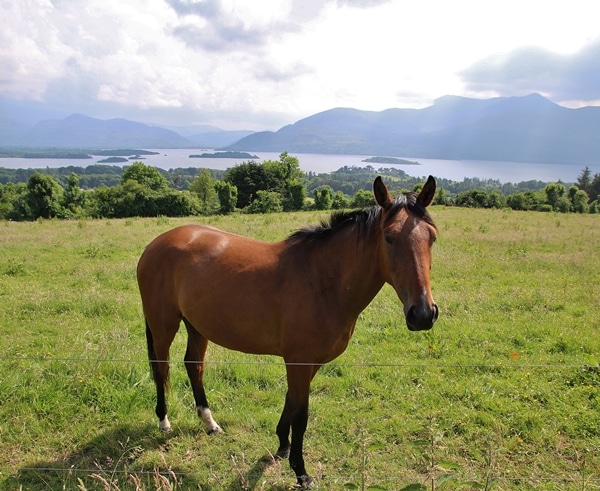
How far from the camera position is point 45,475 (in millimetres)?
3281

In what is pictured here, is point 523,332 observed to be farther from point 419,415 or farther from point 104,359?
point 104,359

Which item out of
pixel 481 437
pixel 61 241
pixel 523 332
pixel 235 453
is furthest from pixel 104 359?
pixel 61 241

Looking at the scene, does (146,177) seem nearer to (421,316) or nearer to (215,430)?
(215,430)

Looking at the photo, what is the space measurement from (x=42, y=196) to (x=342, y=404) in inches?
1943

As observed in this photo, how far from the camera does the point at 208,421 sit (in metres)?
3.93

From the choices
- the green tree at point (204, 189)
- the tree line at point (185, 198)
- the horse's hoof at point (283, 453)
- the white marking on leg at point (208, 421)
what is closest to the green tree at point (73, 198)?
the tree line at point (185, 198)

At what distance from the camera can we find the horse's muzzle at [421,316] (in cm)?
220

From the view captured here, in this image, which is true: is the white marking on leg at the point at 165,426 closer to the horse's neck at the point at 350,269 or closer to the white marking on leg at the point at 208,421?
the white marking on leg at the point at 208,421

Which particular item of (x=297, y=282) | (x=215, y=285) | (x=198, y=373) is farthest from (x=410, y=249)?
(x=198, y=373)

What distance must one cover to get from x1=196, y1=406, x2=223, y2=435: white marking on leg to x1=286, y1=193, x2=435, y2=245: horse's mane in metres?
2.15

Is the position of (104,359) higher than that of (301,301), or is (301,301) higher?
(301,301)

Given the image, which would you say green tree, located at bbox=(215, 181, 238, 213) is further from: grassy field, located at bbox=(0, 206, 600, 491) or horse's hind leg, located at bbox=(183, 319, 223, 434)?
horse's hind leg, located at bbox=(183, 319, 223, 434)

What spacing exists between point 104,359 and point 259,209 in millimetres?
43504

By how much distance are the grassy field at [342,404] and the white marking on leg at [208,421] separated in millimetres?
88
